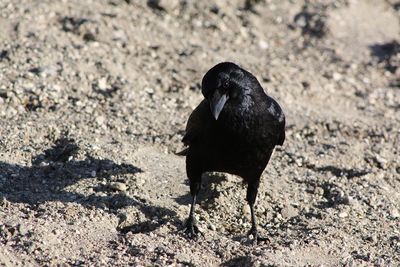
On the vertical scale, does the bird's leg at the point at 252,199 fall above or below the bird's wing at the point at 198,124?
below

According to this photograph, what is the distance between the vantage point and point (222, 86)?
21.2 ft

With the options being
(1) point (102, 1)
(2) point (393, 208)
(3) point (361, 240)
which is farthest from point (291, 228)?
(1) point (102, 1)

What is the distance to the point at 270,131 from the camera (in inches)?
265

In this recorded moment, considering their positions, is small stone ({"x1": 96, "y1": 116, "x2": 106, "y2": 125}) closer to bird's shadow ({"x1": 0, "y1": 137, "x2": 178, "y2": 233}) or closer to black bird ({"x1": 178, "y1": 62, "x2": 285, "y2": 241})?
bird's shadow ({"x1": 0, "y1": 137, "x2": 178, "y2": 233})

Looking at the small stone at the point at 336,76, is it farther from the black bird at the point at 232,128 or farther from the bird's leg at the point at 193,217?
the bird's leg at the point at 193,217

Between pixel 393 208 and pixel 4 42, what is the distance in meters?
5.22

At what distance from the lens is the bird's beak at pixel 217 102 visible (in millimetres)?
A: 6363

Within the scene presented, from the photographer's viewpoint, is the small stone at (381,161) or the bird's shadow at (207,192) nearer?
the bird's shadow at (207,192)

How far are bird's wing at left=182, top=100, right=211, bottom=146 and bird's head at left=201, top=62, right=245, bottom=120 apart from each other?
8.5 inches

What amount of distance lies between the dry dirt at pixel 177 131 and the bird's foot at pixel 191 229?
87mm

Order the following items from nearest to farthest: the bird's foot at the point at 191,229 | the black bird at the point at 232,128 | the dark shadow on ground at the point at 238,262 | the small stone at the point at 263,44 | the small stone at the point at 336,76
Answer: the dark shadow on ground at the point at 238,262 → the black bird at the point at 232,128 → the bird's foot at the point at 191,229 → the small stone at the point at 336,76 → the small stone at the point at 263,44

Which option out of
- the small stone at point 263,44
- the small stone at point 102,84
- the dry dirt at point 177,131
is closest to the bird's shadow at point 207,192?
the dry dirt at point 177,131

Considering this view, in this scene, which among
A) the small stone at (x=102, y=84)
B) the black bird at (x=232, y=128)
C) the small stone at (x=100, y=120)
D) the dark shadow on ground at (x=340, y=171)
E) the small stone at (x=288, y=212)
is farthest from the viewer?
the small stone at (x=102, y=84)

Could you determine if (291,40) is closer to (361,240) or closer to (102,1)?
(102,1)
